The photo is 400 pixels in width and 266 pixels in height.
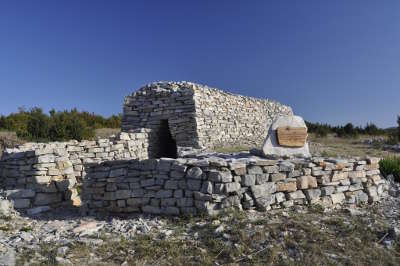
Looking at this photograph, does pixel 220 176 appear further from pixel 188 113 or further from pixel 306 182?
pixel 188 113

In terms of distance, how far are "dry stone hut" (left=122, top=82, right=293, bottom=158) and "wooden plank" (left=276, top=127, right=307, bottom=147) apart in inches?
227

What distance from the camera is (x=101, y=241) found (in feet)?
14.7

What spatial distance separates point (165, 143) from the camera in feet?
45.8

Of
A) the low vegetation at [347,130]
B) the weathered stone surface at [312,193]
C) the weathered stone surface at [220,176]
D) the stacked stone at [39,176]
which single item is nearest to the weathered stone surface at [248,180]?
the weathered stone surface at [220,176]

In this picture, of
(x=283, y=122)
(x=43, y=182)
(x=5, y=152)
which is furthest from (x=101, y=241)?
(x=5, y=152)

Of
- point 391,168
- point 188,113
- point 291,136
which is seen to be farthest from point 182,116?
point 391,168

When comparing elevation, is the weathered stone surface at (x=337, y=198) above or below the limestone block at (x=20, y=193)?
below

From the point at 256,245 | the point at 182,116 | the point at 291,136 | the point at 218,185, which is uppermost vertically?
the point at 182,116

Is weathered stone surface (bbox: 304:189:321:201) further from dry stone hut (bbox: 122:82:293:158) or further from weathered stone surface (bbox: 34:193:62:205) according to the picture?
dry stone hut (bbox: 122:82:293:158)

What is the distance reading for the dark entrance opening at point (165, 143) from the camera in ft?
43.9

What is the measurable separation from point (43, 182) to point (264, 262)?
578 centimetres

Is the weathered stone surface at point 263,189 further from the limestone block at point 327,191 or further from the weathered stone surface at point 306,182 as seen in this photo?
the limestone block at point 327,191

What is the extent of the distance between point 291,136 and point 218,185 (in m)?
2.56

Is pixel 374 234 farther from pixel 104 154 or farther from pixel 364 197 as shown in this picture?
pixel 104 154
